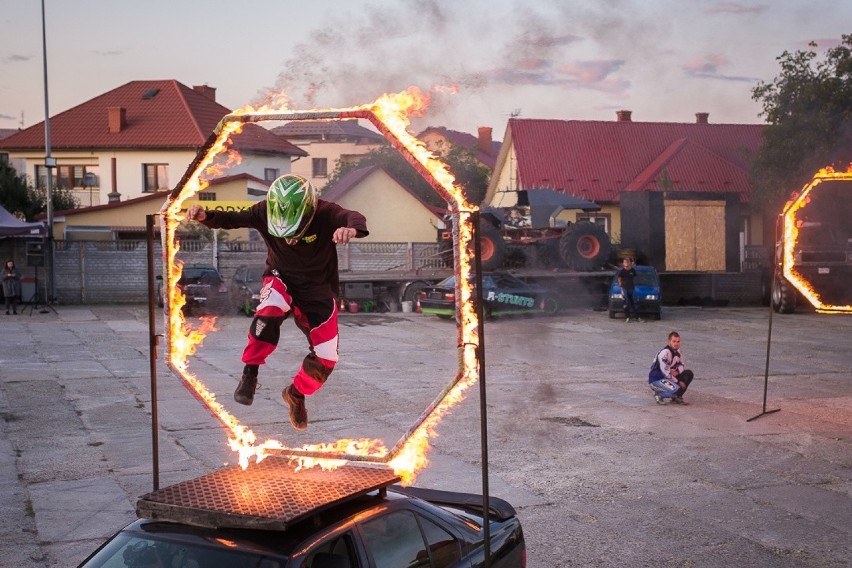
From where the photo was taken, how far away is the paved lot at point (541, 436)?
31.6 feet

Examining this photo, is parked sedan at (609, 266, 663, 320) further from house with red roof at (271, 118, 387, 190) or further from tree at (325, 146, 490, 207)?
house with red roof at (271, 118, 387, 190)

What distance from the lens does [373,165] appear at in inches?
331

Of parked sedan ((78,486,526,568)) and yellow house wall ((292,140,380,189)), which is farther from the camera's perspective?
yellow house wall ((292,140,380,189))

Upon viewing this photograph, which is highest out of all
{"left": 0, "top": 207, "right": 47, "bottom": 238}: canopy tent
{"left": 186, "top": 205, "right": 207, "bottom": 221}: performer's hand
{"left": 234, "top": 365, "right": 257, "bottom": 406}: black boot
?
{"left": 0, "top": 207, "right": 47, "bottom": 238}: canopy tent

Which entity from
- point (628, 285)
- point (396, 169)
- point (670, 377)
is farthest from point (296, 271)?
point (628, 285)

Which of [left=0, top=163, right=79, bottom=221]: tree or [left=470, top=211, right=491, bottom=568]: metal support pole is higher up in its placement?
[left=0, top=163, right=79, bottom=221]: tree

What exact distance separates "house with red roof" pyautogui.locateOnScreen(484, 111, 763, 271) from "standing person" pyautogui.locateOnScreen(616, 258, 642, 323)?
17.6 feet

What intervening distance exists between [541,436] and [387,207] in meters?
4.58

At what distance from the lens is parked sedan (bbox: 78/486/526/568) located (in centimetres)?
488

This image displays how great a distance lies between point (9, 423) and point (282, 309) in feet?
33.3

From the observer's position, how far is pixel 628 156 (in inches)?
Answer: 2008

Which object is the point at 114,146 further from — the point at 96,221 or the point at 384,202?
the point at 384,202

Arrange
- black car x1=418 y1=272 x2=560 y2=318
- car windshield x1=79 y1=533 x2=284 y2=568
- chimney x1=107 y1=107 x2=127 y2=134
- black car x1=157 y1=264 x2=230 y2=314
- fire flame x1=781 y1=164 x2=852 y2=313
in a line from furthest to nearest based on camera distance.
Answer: chimney x1=107 y1=107 x2=127 y2=134 → black car x1=418 y1=272 x2=560 y2=318 → fire flame x1=781 y1=164 x2=852 y2=313 → black car x1=157 y1=264 x2=230 y2=314 → car windshield x1=79 y1=533 x2=284 y2=568

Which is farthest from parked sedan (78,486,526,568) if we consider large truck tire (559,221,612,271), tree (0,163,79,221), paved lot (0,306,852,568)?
tree (0,163,79,221)
